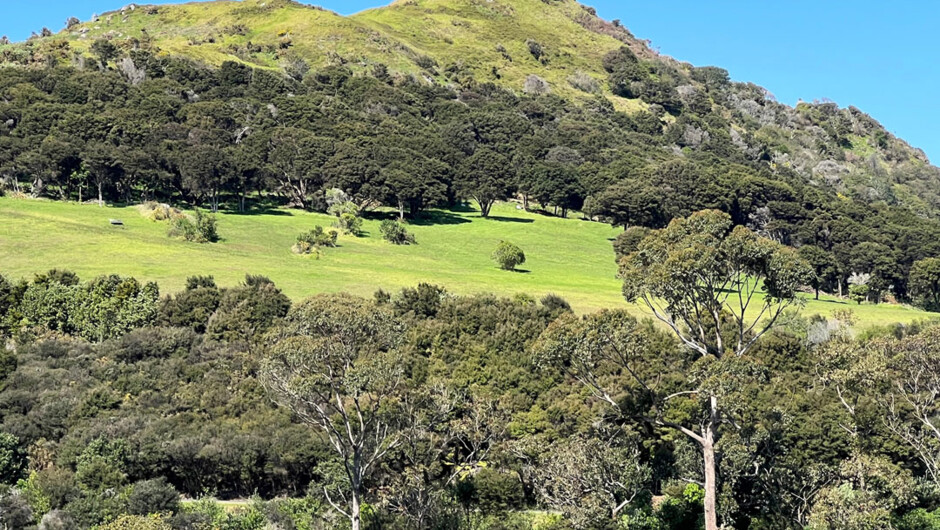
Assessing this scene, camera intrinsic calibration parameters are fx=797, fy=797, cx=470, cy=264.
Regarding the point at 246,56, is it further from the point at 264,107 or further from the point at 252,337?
the point at 252,337

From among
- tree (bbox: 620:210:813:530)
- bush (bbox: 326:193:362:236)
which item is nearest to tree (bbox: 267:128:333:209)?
bush (bbox: 326:193:362:236)

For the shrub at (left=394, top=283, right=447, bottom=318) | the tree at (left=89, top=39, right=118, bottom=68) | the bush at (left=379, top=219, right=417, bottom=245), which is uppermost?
the tree at (left=89, top=39, right=118, bottom=68)

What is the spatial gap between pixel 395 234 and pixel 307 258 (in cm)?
1548

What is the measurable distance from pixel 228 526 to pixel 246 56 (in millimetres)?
178522

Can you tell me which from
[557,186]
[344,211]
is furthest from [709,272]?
[557,186]

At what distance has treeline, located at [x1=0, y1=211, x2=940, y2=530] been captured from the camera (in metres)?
26.6

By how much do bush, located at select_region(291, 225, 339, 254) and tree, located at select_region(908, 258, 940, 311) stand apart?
61034 mm

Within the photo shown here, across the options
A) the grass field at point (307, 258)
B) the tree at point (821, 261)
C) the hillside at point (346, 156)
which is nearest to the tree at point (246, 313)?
the grass field at point (307, 258)

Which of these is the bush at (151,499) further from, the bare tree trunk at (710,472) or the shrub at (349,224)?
the shrub at (349,224)

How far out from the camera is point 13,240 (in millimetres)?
66250

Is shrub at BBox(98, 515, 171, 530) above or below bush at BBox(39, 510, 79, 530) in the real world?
above

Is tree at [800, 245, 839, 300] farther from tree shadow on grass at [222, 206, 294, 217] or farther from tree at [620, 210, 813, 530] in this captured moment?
tree at [620, 210, 813, 530]

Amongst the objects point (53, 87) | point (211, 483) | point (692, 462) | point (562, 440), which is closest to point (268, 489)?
point (211, 483)

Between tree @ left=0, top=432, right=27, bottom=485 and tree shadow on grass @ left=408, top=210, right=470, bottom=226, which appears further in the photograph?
tree shadow on grass @ left=408, top=210, right=470, bottom=226
